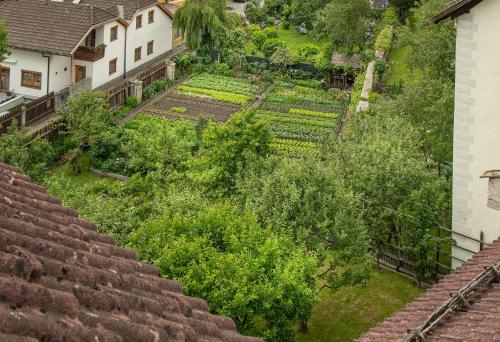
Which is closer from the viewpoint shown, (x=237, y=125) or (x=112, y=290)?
(x=112, y=290)

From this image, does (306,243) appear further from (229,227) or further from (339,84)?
(339,84)

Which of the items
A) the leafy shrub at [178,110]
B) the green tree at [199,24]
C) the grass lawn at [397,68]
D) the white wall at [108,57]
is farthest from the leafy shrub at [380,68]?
the white wall at [108,57]

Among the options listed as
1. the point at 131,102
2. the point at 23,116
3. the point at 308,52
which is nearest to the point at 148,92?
the point at 131,102

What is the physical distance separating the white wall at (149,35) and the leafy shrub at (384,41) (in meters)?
15.3

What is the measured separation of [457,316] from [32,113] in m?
32.1

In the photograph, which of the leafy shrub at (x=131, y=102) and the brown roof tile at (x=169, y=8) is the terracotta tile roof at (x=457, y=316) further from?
the brown roof tile at (x=169, y=8)

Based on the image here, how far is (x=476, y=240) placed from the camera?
23.4m

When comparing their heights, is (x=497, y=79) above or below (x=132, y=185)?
above

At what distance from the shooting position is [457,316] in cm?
1274

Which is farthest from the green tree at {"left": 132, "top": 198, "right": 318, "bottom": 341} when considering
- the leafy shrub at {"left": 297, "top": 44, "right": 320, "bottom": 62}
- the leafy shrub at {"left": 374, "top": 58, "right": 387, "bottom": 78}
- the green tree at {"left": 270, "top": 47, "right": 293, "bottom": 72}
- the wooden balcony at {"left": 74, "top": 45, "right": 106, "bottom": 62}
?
the leafy shrub at {"left": 297, "top": 44, "right": 320, "bottom": 62}

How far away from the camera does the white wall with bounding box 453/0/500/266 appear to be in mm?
21734

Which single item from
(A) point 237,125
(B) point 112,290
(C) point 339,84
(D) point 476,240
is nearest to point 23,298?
(B) point 112,290

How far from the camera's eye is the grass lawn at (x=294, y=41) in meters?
62.2

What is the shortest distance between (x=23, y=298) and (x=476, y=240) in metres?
19.3
